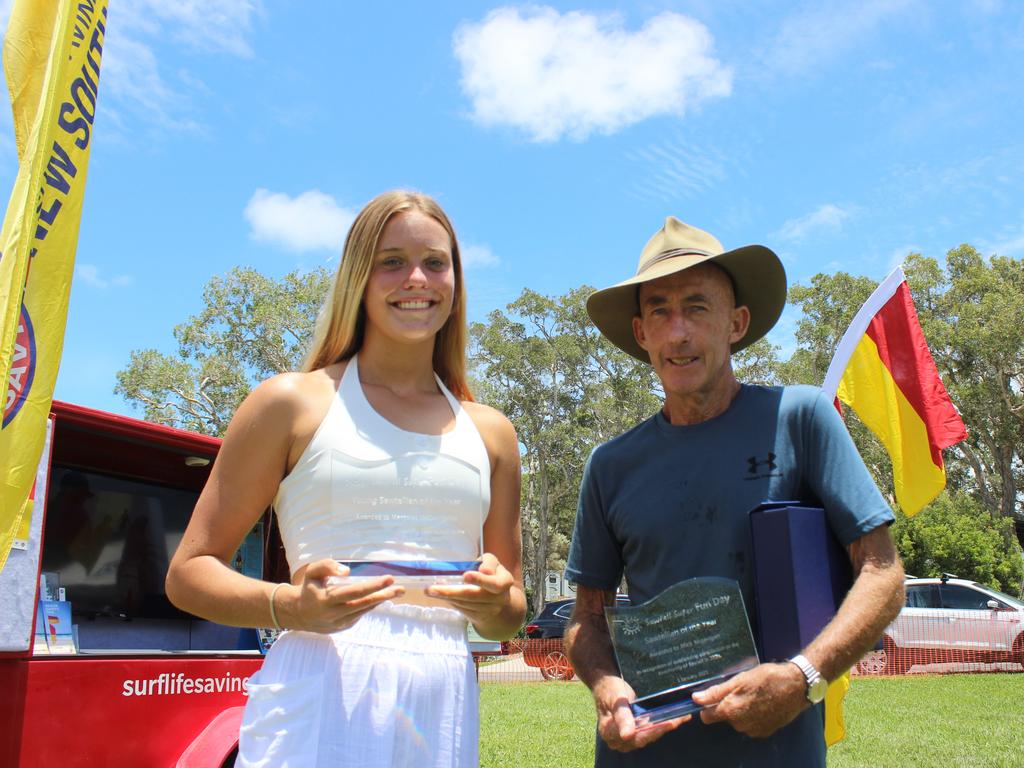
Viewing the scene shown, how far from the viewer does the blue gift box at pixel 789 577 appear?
1847 mm

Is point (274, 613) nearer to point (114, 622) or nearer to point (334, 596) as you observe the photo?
point (334, 596)

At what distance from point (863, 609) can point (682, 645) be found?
1.28 feet

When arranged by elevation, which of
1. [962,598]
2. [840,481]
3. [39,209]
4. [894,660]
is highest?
[39,209]

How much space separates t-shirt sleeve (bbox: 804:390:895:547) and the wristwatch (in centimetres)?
33

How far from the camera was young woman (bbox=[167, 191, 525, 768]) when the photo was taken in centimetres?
168

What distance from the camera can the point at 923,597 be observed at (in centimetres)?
1661

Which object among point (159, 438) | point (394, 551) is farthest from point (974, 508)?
point (394, 551)

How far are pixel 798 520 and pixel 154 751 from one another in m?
4.05

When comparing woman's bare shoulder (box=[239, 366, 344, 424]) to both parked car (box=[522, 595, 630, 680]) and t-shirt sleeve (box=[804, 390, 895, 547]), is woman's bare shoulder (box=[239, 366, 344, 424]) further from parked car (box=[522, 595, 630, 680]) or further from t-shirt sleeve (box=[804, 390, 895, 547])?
parked car (box=[522, 595, 630, 680])

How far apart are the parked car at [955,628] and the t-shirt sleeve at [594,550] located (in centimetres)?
1551

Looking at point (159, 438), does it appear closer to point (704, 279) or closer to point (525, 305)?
point (704, 279)

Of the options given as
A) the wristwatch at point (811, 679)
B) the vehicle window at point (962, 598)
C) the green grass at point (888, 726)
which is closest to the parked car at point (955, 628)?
the vehicle window at point (962, 598)

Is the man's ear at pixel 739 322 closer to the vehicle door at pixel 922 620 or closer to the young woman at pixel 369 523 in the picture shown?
the young woman at pixel 369 523

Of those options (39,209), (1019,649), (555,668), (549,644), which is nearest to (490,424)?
(39,209)
